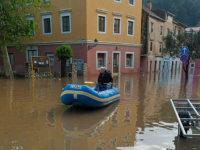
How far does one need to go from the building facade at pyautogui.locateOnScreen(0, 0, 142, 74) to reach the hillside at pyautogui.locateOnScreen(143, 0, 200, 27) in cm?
3758

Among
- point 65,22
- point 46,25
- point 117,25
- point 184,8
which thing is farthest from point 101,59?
point 184,8

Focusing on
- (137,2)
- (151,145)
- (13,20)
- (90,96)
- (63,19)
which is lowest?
(151,145)

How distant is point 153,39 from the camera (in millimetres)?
28406

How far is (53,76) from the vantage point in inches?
693

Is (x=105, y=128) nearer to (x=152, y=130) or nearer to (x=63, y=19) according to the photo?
(x=152, y=130)

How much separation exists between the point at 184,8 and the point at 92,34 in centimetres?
4803

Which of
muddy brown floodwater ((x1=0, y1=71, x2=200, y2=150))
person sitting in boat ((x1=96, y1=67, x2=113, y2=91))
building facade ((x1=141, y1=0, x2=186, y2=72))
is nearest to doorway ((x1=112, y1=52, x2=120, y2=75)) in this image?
building facade ((x1=141, y1=0, x2=186, y2=72))

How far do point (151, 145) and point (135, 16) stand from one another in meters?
21.3

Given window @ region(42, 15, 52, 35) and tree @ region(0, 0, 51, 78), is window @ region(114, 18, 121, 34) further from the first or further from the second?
tree @ region(0, 0, 51, 78)

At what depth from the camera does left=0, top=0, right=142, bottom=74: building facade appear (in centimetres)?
1916

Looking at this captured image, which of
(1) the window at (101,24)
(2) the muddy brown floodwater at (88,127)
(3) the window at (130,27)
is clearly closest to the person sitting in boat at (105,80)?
(2) the muddy brown floodwater at (88,127)

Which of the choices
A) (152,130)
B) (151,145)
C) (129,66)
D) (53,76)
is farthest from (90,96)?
(129,66)

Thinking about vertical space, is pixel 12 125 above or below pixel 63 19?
below

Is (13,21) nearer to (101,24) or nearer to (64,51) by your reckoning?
(64,51)
